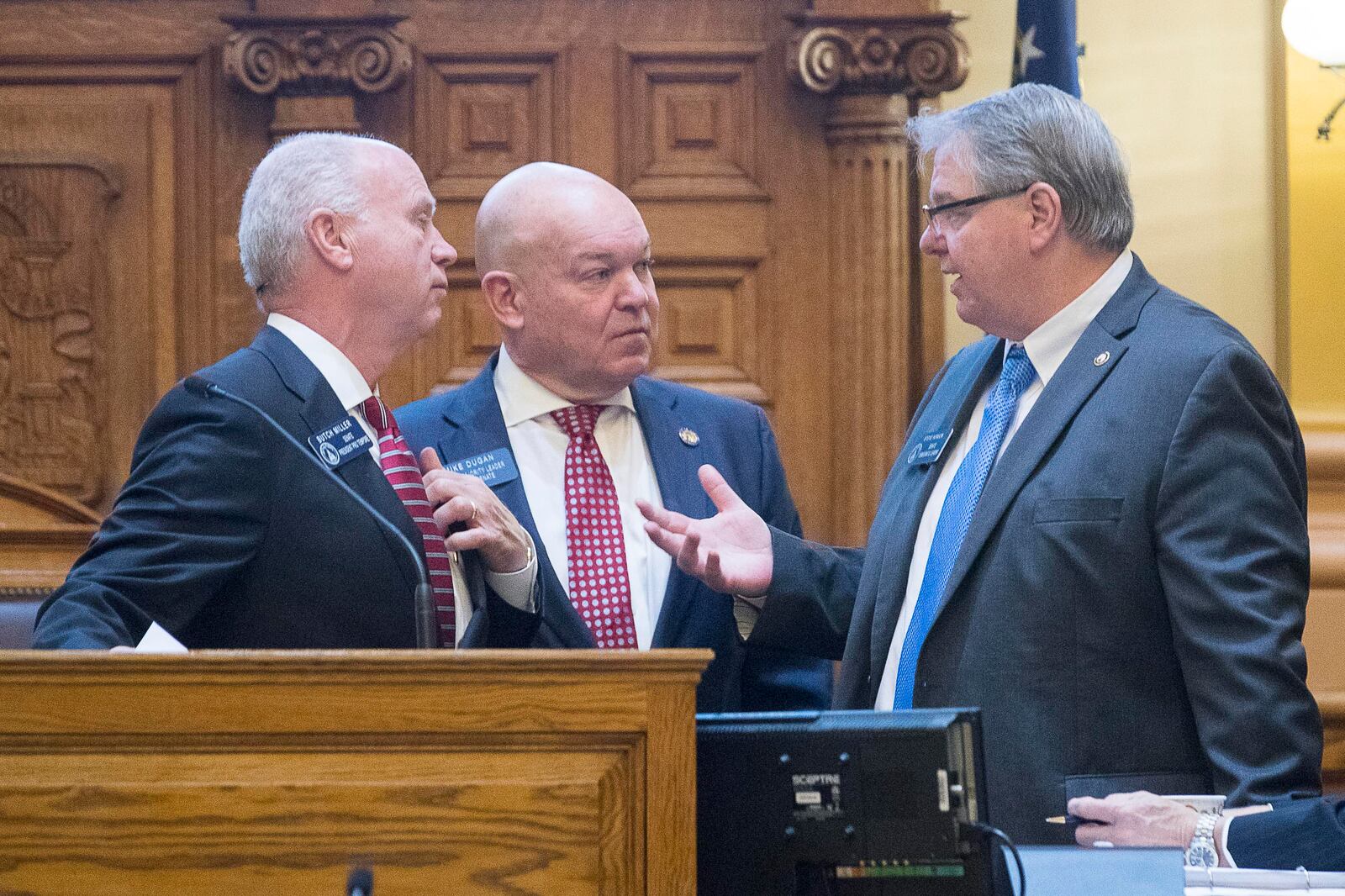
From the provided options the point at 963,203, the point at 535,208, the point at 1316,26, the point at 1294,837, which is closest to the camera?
the point at 1294,837

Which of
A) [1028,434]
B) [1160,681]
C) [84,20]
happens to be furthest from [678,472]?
[84,20]

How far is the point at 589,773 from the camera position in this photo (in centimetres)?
144

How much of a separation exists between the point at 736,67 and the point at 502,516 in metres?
2.12

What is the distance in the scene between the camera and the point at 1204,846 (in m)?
1.82

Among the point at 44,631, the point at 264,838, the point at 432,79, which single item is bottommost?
the point at 264,838

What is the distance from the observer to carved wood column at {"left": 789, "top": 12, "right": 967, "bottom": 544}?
4.08 m

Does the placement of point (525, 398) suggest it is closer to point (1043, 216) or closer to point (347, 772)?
→ point (1043, 216)

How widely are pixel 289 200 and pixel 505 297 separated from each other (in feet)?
Result: 2.15

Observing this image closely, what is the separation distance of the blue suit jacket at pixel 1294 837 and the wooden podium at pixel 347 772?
27.6 inches

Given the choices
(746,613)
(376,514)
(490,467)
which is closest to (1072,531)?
(746,613)

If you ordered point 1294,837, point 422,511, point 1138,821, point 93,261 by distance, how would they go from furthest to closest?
1. point 93,261
2. point 422,511
3. point 1138,821
4. point 1294,837

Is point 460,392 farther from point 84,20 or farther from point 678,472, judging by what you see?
point 84,20

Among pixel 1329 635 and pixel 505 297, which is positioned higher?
pixel 505 297

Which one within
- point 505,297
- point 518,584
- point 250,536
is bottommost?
point 518,584
